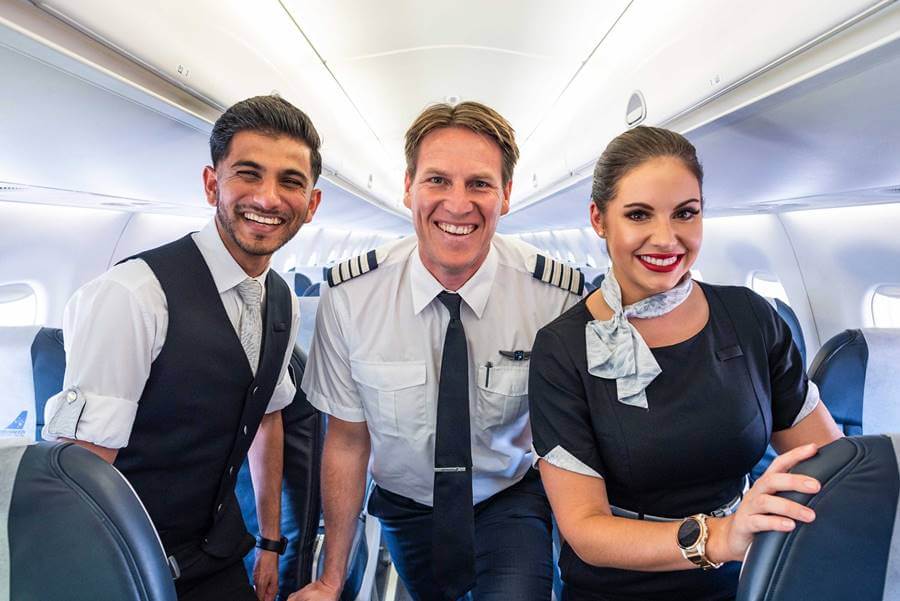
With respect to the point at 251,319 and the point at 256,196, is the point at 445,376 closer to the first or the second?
the point at 251,319

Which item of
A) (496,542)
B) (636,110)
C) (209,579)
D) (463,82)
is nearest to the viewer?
(209,579)

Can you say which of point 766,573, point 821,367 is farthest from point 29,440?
point 821,367

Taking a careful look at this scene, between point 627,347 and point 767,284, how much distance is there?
13.7 feet

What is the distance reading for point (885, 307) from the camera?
365cm

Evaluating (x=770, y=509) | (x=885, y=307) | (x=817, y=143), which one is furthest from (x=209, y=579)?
(x=885, y=307)

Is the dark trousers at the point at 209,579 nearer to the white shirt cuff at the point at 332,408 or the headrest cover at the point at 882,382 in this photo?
the white shirt cuff at the point at 332,408

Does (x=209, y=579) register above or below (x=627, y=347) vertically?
below

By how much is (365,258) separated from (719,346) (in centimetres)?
124

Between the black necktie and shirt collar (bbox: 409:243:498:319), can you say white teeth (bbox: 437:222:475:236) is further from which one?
the black necktie

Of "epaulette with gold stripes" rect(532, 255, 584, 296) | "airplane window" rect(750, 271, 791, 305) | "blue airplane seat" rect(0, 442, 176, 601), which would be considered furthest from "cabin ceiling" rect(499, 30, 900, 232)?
"blue airplane seat" rect(0, 442, 176, 601)

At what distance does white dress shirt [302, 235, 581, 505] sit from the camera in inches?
78.7

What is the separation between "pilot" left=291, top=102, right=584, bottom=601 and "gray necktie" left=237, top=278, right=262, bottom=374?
26cm

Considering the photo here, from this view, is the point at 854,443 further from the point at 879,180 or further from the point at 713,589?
the point at 879,180

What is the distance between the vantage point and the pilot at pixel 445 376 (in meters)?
1.87
